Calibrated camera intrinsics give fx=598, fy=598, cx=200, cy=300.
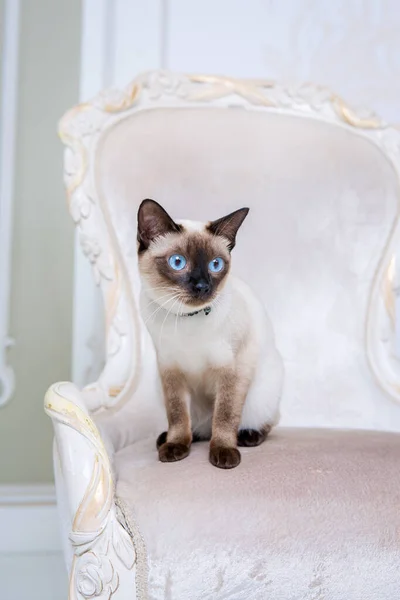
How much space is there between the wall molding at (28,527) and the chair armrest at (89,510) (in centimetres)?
96

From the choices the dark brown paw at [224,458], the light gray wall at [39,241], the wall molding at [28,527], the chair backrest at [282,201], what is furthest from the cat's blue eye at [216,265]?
the wall molding at [28,527]

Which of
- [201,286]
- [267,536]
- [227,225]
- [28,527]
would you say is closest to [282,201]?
[227,225]

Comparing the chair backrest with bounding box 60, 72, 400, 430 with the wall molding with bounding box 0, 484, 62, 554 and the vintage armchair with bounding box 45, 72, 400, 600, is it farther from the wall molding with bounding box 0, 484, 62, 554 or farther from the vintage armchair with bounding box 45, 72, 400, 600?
the wall molding with bounding box 0, 484, 62, 554

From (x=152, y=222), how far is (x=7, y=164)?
3.24ft

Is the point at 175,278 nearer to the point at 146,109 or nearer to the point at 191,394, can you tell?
the point at 191,394

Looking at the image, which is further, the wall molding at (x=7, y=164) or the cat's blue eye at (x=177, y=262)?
the wall molding at (x=7, y=164)

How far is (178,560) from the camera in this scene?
2.32 ft

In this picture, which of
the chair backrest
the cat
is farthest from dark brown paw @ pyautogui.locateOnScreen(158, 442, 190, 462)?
the chair backrest

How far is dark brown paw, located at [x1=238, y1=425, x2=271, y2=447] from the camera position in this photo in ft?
3.25

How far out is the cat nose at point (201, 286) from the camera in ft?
2.85

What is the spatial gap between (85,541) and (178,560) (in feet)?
0.40

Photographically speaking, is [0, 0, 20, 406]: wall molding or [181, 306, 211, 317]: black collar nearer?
[181, 306, 211, 317]: black collar

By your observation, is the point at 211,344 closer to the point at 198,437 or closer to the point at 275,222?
the point at 198,437

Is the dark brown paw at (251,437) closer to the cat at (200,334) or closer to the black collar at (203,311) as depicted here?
the cat at (200,334)
